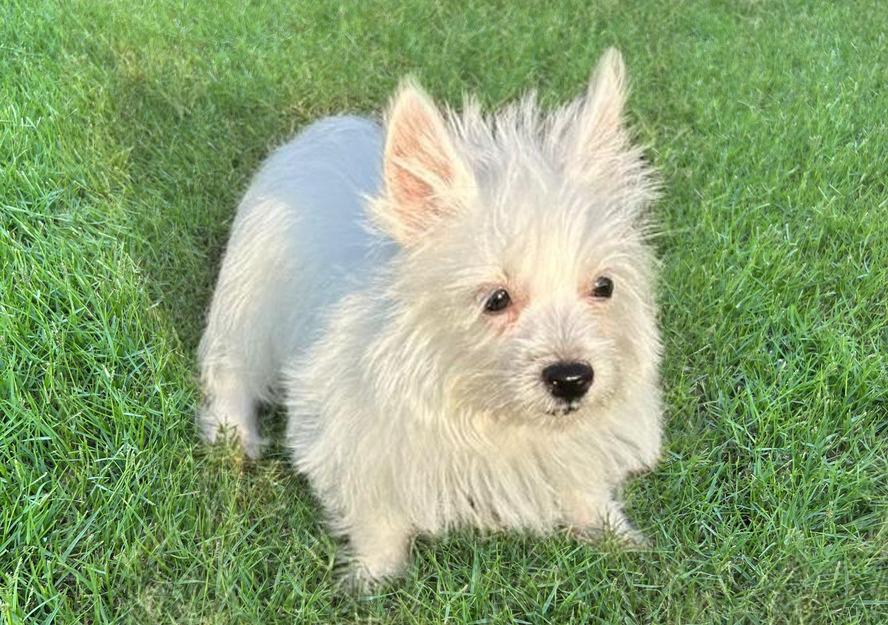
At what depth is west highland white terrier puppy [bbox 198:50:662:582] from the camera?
1.90 m

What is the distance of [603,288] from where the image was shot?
79.0 inches

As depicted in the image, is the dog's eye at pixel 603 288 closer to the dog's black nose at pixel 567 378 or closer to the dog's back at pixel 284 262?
the dog's black nose at pixel 567 378

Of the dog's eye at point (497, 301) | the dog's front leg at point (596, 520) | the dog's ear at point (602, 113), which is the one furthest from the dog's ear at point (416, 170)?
the dog's front leg at point (596, 520)

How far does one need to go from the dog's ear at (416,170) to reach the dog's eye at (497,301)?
0.71 ft

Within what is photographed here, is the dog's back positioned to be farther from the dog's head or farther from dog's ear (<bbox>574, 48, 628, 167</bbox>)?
dog's ear (<bbox>574, 48, 628, 167</bbox>)

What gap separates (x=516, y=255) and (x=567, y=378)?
29cm

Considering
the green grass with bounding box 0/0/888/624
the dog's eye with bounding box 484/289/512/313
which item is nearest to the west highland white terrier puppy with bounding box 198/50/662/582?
the dog's eye with bounding box 484/289/512/313

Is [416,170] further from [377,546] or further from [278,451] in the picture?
[278,451]

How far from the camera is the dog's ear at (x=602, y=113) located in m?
2.05

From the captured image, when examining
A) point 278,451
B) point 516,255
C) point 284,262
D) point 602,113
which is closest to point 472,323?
point 516,255

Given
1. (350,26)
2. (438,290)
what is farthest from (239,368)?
(350,26)

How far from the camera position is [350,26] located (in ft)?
18.8

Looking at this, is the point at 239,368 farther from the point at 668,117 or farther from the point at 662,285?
the point at 668,117

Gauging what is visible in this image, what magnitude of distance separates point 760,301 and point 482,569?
1.61 metres
